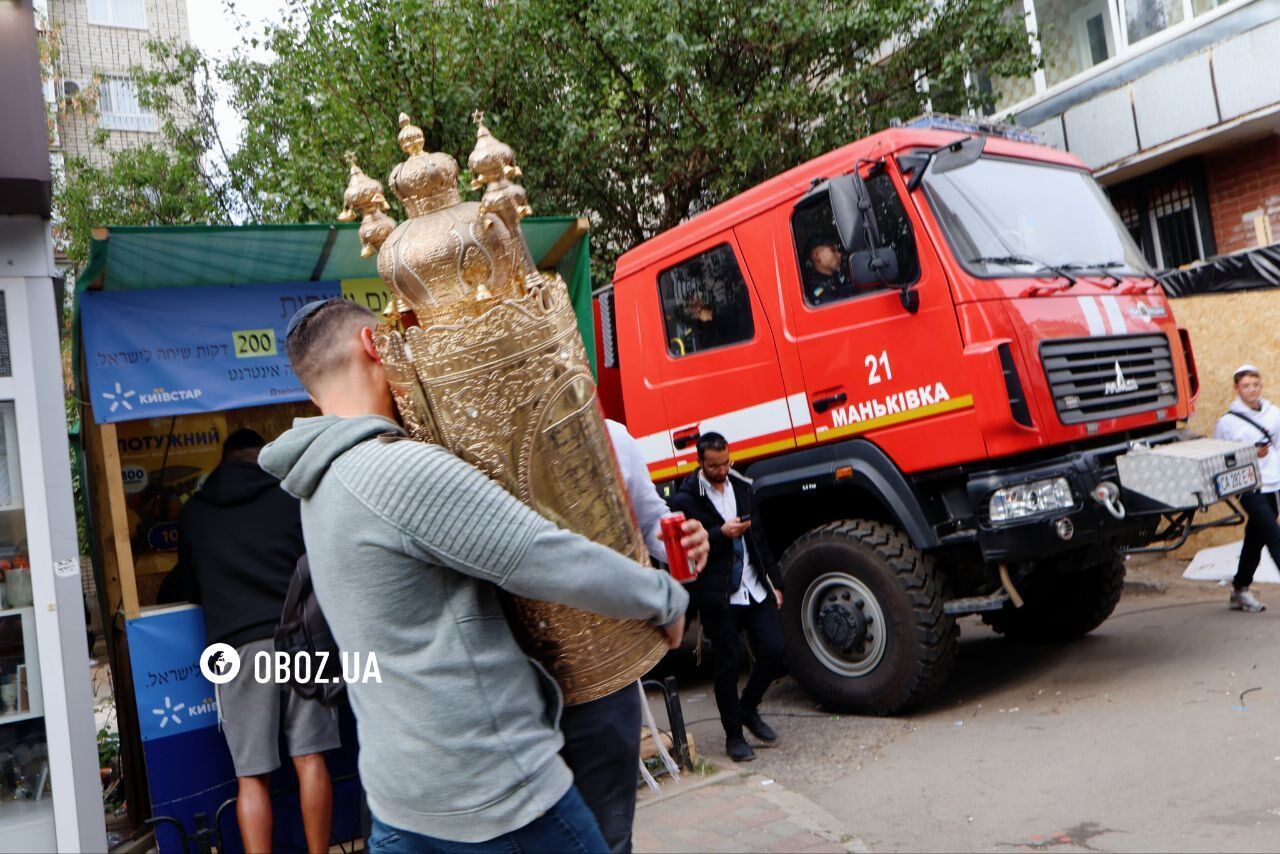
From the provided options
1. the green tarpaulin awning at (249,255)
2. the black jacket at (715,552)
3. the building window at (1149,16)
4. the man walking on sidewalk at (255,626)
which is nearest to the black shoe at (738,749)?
the black jacket at (715,552)

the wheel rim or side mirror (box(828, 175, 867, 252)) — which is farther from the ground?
side mirror (box(828, 175, 867, 252))

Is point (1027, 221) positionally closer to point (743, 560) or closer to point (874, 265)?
point (874, 265)

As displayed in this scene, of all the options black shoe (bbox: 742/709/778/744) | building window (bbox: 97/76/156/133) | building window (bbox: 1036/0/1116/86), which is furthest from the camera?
building window (bbox: 97/76/156/133)

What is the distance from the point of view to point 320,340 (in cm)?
199

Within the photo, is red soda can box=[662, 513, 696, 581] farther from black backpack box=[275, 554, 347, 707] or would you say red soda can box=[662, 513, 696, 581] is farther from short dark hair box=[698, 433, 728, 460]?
short dark hair box=[698, 433, 728, 460]

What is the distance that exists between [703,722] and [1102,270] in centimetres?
354

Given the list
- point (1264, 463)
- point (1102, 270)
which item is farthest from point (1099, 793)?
point (1264, 463)

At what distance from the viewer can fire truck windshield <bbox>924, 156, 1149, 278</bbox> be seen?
5.64 m

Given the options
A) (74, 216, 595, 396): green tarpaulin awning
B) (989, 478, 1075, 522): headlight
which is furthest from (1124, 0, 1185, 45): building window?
(74, 216, 595, 396): green tarpaulin awning

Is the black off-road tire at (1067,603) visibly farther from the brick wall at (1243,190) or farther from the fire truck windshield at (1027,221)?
the brick wall at (1243,190)

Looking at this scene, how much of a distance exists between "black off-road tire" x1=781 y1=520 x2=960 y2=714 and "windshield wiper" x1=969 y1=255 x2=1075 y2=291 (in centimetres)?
153

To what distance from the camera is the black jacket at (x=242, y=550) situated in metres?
4.34

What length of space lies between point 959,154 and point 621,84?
19.5 feet

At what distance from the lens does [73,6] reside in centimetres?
2822
